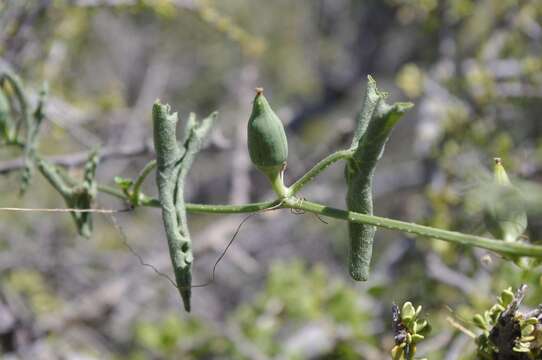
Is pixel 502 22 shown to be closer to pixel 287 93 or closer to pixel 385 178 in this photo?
pixel 385 178

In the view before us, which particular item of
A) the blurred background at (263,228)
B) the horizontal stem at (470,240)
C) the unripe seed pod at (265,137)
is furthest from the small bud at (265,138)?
the blurred background at (263,228)

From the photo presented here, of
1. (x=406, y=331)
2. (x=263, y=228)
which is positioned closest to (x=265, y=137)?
(x=406, y=331)

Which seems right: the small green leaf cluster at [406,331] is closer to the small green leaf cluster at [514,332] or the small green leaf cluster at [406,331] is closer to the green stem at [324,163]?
the small green leaf cluster at [514,332]

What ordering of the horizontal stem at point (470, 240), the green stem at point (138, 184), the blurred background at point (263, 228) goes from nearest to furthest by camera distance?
the horizontal stem at point (470, 240)
the green stem at point (138, 184)
the blurred background at point (263, 228)

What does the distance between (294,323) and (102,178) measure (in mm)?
1928

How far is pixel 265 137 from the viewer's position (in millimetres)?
685

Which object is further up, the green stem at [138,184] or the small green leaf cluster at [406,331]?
the green stem at [138,184]

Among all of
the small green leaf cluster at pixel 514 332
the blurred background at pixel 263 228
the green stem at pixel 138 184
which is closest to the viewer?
the small green leaf cluster at pixel 514 332

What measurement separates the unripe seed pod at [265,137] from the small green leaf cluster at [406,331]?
0.24 metres

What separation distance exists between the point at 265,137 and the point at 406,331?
31cm

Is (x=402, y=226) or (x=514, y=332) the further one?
(x=514, y=332)

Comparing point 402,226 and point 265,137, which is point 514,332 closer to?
point 402,226

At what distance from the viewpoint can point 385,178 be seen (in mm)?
4332

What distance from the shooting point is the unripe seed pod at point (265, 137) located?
2.21ft
